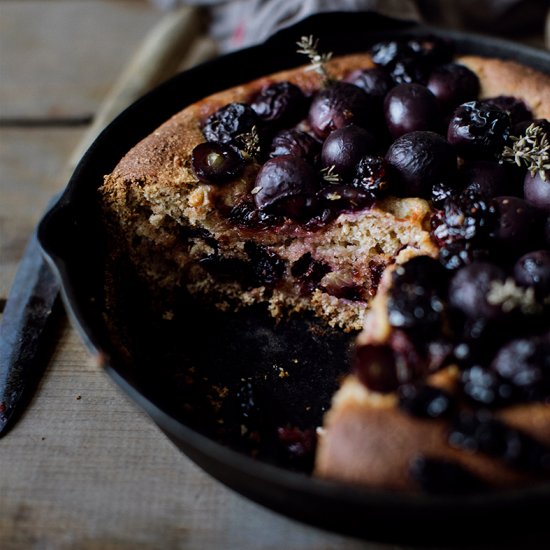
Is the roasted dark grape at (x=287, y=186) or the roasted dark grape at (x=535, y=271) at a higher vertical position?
the roasted dark grape at (x=535, y=271)

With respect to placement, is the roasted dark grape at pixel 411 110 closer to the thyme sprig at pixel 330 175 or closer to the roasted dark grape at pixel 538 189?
the thyme sprig at pixel 330 175

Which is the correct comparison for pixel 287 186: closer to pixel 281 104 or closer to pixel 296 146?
pixel 296 146

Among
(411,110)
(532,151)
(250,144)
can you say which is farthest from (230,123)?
(532,151)

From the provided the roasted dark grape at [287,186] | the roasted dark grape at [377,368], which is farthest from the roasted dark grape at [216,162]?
the roasted dark grape at [377,368]

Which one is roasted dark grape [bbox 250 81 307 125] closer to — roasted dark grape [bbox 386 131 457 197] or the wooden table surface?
roasted dark grape [bbox 386 131 457 197]

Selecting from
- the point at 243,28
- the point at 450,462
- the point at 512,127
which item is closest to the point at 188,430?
the point at 450,462

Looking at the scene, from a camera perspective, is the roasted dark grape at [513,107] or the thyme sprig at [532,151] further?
the roasted dark grape at [513,107]
